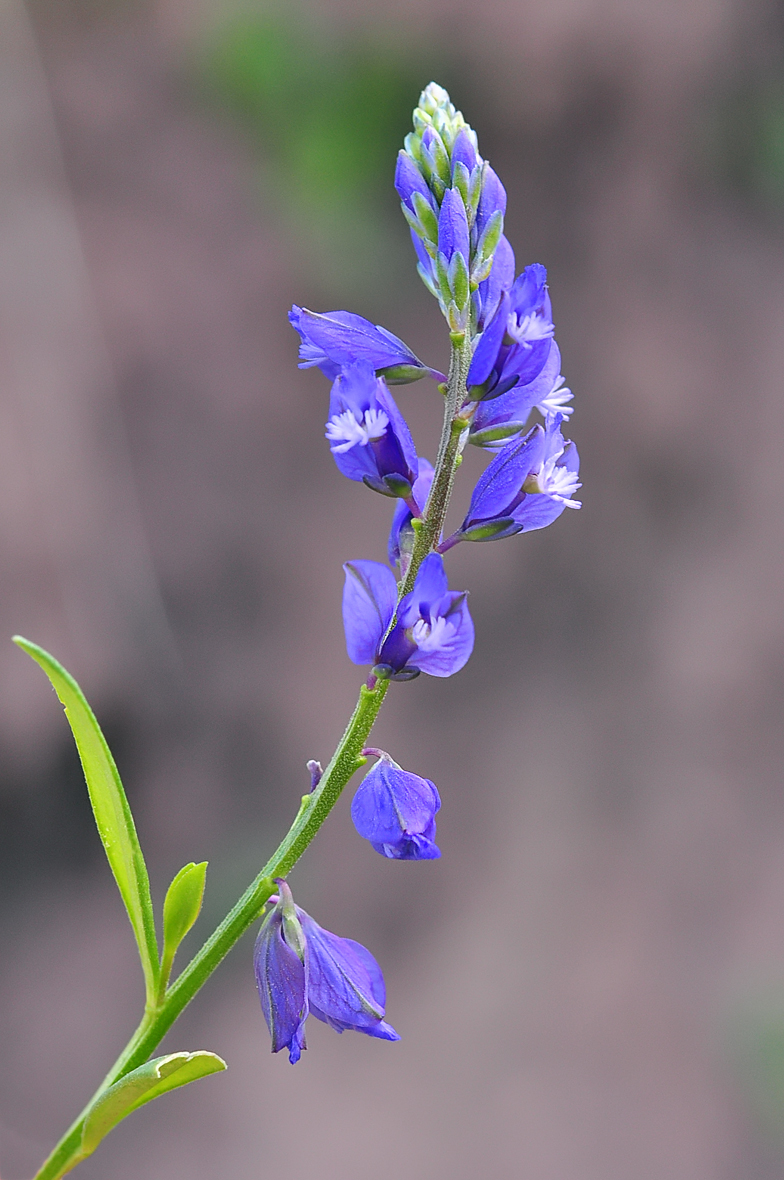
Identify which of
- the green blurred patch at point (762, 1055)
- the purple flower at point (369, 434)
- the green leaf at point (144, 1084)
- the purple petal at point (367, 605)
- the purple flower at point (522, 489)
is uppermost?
the purple flower at point (369, 434)

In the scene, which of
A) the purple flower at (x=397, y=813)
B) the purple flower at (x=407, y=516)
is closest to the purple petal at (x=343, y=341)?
the purple flower at (x=407, y=516)

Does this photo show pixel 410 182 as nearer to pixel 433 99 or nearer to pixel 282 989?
pixel 433 99

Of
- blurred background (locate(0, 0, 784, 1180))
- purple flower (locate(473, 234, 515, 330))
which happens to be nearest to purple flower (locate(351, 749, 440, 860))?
purple flower (locate(473, 234, 515, 330))

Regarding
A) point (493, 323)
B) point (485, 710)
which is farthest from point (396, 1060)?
point (493, 323)

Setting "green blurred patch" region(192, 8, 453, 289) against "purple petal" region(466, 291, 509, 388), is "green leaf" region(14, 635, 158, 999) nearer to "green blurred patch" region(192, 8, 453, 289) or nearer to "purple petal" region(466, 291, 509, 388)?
"purple petal" region(466, 291, 509, 388)

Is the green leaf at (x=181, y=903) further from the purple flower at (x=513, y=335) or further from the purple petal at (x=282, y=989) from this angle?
the purple flower at (x=513, y=335)

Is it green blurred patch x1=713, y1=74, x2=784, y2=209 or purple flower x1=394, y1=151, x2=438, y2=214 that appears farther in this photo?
green blurred patch x1=713, y1=74, x2=784, y2=209
